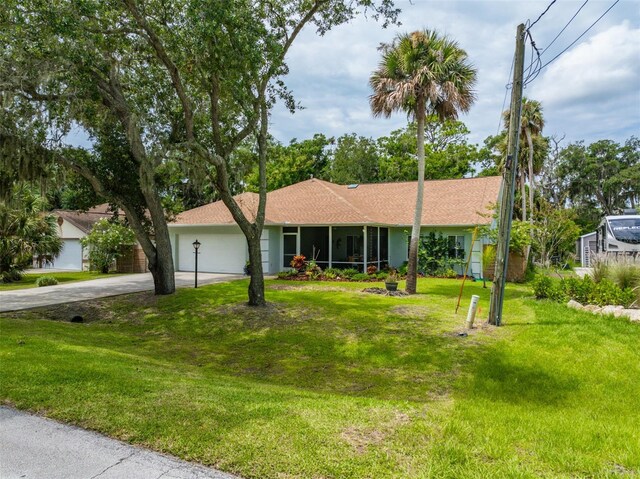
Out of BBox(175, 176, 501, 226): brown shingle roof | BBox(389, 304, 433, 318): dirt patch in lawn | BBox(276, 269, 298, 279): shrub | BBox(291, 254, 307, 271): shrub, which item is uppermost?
BBox(175, 176, 501, 226): brown shingle roof

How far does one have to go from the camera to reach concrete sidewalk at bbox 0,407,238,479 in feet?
10.2

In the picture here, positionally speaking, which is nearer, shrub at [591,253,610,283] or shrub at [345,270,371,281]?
shrub at [591,253,610,283]

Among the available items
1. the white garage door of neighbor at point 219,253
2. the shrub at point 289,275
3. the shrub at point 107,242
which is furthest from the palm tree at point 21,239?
the shrub at point 289,275

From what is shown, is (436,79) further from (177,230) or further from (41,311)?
(177,230)

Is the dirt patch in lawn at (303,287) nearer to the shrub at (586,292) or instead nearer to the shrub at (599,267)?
the shrub at (586,292)

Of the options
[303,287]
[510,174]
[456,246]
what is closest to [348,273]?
[303,287]

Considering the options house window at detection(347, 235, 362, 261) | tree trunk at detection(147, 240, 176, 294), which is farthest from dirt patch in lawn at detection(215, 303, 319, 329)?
house window at detection(347, 235, 362, 261)

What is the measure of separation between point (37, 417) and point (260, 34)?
876 cm

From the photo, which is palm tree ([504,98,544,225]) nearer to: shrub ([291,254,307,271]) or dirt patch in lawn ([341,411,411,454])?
shrub ([291,254,307,271])

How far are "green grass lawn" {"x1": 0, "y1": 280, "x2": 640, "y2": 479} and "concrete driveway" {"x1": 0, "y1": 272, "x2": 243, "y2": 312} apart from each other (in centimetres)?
118

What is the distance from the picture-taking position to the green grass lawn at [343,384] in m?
3.37

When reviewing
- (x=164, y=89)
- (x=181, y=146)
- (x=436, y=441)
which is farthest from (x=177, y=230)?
(x=436, y=441)

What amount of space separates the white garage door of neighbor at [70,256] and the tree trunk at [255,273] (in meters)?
18.8

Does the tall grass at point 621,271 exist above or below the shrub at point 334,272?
above
